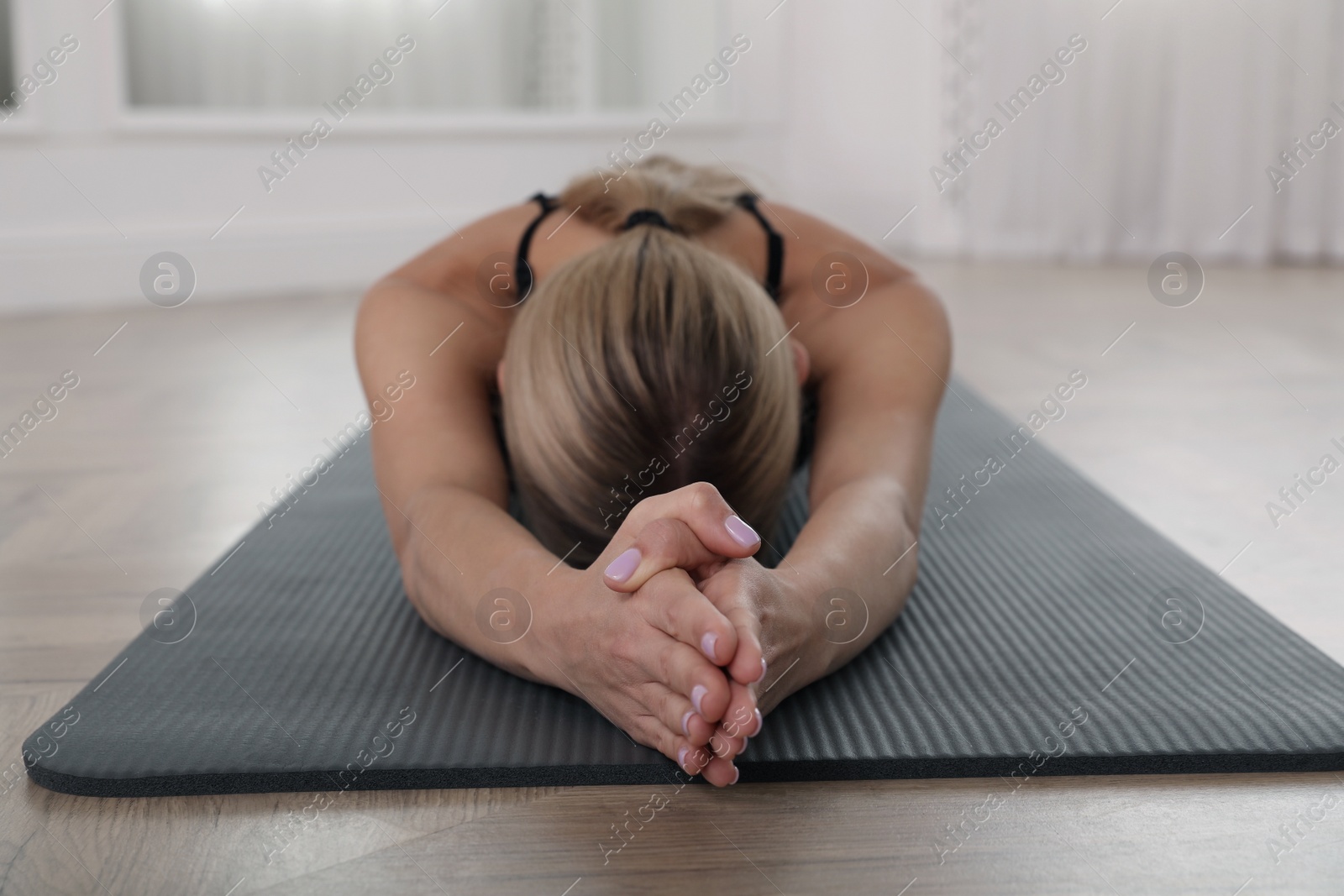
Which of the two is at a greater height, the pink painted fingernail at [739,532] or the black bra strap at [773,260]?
the black bra strap at [773,260]

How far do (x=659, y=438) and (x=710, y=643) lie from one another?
23 cm

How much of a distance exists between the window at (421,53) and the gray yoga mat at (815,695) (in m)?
2.81

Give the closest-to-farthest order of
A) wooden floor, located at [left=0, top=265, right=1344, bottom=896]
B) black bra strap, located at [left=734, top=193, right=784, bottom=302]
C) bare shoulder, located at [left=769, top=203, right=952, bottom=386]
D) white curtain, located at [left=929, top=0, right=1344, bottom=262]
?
wooden floor, located at [left=0, top=265, right=1344, bottom=896] → bare shoulder, located at [left=769, top=203, right=952, bottom=386] → black bra strap, located at [left=734, top=193, right=784, bottom=302] → white curtain, located at [left=929, top=0, right=1344, bottom=262]

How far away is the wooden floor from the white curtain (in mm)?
1291

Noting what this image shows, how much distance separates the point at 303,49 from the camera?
3729mm

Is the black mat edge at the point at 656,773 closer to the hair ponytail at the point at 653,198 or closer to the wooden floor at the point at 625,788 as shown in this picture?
the wooden floor at the point at 625,788

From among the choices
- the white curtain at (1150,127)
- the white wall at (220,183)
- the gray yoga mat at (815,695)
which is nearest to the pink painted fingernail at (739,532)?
the gray yoga mat at (815,695)

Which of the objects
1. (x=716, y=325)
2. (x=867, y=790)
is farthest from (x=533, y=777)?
(x=716, y=325)

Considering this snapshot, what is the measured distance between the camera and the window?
Answer: 352 centimetres

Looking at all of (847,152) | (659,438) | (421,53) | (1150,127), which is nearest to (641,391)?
(659,438)

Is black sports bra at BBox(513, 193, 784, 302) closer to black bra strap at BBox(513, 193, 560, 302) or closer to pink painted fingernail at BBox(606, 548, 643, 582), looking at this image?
black bra strap at BBox(513, 193, 560, 302)

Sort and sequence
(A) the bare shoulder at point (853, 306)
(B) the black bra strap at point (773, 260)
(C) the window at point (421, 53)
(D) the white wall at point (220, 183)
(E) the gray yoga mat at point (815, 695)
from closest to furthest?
1. (E) the gray yoga mat at point (815, 695)
2. (A) the bare shoulder at point (853, 306)
3. (B) the black bra strap at point (773, 260)
4. (D) the white wall at point (220, 183)
5. (C) the window at point (421, 53)

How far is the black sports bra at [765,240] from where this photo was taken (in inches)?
48.5

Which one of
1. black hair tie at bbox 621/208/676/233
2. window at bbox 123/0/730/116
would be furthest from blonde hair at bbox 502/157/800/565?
window at bbox 123/0/730/116
